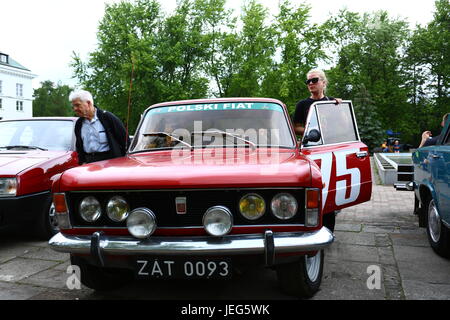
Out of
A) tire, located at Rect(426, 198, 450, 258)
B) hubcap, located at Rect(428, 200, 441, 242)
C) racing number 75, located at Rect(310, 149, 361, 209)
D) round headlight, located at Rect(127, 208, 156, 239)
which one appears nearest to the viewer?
round headlight, located at Rect(127, 208, 156, 239)

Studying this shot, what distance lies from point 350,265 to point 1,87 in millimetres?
58716

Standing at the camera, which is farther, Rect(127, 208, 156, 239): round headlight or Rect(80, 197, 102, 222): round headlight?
Rect(80, 197, 102, 222): round headlight

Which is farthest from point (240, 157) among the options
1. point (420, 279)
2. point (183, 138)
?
point (420, 279)

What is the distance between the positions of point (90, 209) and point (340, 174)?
2742mm

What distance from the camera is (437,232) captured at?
4746 millimetres

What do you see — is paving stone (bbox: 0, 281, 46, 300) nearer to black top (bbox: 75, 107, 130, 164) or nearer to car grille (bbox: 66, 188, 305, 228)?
car grille (bbox: 66, 188, 305, 228)

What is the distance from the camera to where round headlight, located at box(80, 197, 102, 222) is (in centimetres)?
299

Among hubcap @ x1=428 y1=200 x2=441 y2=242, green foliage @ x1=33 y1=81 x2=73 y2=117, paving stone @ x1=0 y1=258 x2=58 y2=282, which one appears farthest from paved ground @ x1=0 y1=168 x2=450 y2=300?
green foliage @ x1=33 y1=81 x2=73 y2=117

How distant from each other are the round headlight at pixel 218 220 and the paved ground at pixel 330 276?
92cm

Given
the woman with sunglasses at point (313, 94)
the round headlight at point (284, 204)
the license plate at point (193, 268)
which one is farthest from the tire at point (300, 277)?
the woman with sunglasses at point (313, 94)

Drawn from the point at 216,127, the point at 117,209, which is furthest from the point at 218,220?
the point at 216,127

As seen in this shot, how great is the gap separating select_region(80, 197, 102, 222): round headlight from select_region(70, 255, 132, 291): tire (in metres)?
0.43

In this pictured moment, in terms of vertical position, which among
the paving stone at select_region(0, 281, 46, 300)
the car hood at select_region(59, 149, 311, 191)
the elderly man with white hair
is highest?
the elderly man with white hair
